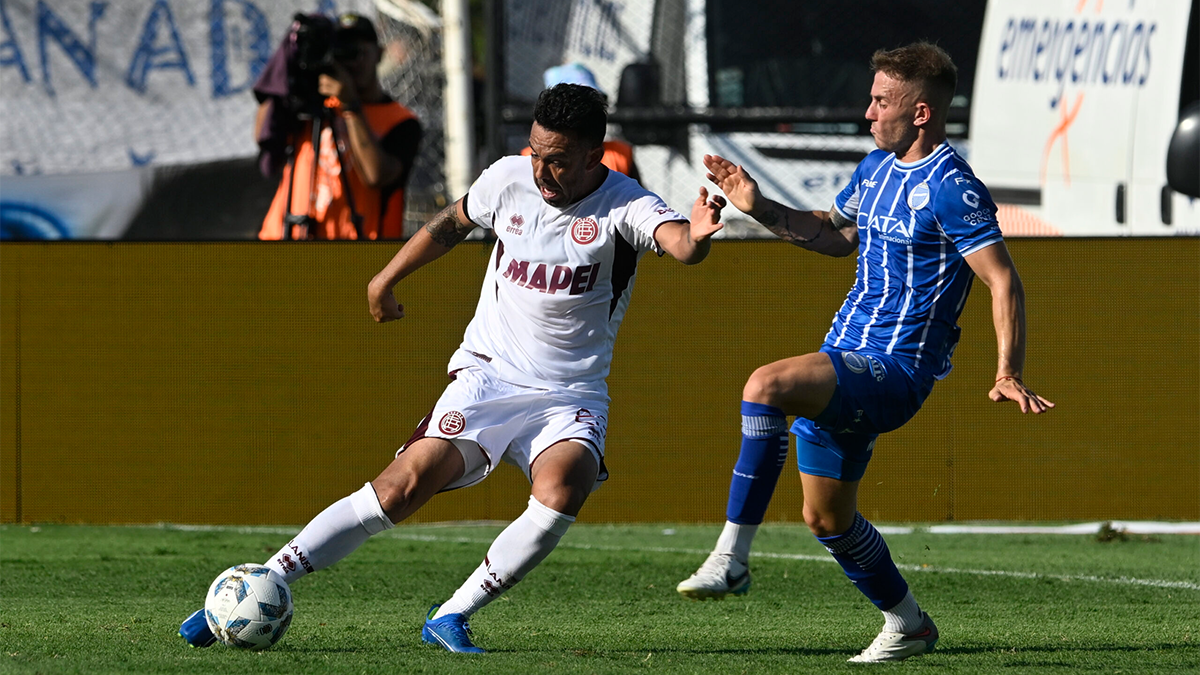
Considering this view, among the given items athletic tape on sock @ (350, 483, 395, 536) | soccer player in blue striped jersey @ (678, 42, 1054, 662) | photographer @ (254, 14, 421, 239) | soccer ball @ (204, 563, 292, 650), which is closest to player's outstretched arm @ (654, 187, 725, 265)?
soccer player in blue striped jersey @ (678, 42, 1054, 662)

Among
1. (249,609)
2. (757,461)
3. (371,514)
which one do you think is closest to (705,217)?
(757,461)

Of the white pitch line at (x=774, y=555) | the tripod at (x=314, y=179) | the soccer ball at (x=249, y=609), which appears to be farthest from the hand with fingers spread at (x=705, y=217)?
the tripod at (x=314, y=179)

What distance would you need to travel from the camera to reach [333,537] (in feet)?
16.0

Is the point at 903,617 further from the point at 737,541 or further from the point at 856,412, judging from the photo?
the point at 856,412

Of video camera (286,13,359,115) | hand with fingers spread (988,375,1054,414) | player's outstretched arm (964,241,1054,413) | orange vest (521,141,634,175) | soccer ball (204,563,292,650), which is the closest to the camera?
hand with fingers spread (988,375,1054,414)

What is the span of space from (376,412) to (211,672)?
4806mm

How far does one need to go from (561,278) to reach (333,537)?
3.66ft

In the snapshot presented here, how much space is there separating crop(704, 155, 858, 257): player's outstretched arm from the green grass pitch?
55.2 inches

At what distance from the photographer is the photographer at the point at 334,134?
8422 mm

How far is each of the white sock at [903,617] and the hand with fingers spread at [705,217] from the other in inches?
55.9

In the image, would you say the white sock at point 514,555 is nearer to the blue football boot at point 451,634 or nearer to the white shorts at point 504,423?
the blue football boot at point 451,634

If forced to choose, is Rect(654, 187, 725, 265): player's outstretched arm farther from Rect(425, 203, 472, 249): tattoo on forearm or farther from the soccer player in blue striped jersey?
Rect(425, 203, 472, 249): tattoo on forearm

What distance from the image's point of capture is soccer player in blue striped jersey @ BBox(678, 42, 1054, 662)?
190 inches

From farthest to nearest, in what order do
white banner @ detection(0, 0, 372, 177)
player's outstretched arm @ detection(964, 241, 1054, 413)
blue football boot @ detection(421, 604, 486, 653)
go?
white banner @ detection(0, 0, 372, 177)
blue football boot @ detection(421, 604, 486, 653)
player's outstretched arm @ detection(964, 241, 1054, 413)
